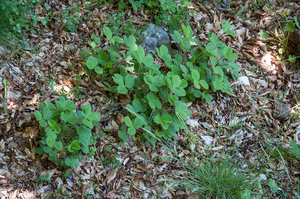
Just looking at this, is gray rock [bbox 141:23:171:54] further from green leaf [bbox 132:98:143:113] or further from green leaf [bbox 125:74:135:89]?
green leaf [bbox 132:98:143:113]

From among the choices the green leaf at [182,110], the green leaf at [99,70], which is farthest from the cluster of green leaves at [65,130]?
the green leaf at [182,110]

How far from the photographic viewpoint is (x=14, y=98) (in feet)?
7.70

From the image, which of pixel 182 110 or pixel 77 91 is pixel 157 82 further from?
pixel 77 91

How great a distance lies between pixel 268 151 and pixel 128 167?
63.5 inches

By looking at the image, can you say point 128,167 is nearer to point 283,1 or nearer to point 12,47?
point 12,47

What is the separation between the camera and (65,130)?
2.11 m

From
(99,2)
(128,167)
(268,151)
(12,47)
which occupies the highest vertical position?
(99,2)

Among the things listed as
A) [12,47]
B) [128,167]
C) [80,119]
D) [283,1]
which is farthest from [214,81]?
[283,1]

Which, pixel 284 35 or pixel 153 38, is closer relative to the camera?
pixel 153 38

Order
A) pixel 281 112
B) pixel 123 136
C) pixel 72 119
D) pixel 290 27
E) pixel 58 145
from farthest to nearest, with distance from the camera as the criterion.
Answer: pixel 290 27, pixel 281 112, pixel 123 136, pixel 72 119, pixel 58 145

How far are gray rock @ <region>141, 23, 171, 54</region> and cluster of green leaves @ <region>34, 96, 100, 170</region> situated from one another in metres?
1.42

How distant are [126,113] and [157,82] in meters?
0.55

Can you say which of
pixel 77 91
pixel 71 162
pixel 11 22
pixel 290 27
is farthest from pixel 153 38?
pixel 290 27

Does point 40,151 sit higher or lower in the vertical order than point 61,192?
higher
